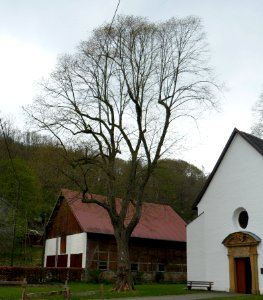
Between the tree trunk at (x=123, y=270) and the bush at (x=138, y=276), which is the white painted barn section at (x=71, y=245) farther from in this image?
the tree trunk at (x=123, y=270)

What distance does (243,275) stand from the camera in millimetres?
26078

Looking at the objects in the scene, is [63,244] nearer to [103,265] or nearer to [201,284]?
[103,265]

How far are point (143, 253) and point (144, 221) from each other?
3.81 m

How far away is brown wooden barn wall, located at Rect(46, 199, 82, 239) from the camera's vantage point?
37.1 metres

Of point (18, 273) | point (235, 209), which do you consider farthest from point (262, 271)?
point (18, 273)

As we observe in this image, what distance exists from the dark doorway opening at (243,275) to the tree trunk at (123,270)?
21.9 ft

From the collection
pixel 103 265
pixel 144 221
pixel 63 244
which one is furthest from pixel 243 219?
pixel 63 244

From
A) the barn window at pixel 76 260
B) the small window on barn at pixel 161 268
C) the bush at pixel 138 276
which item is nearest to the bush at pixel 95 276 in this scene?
the barn window at pixel 76 260

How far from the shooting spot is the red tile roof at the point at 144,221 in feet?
119

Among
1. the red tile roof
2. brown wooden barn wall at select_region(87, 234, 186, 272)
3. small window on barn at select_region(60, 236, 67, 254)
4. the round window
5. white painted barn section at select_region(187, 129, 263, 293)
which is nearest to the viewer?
white painted barn section at select_region(187, 129, 263, 293)

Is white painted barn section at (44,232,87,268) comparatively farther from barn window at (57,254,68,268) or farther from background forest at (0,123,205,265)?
background forest at (0,123,205,265)

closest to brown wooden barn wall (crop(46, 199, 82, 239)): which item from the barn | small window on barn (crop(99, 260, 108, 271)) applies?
the barn

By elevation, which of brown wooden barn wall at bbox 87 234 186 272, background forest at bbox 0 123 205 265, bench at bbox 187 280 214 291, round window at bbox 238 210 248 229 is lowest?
bench at bbox 187 280 214 291

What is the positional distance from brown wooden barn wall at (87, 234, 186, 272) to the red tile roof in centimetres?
57
